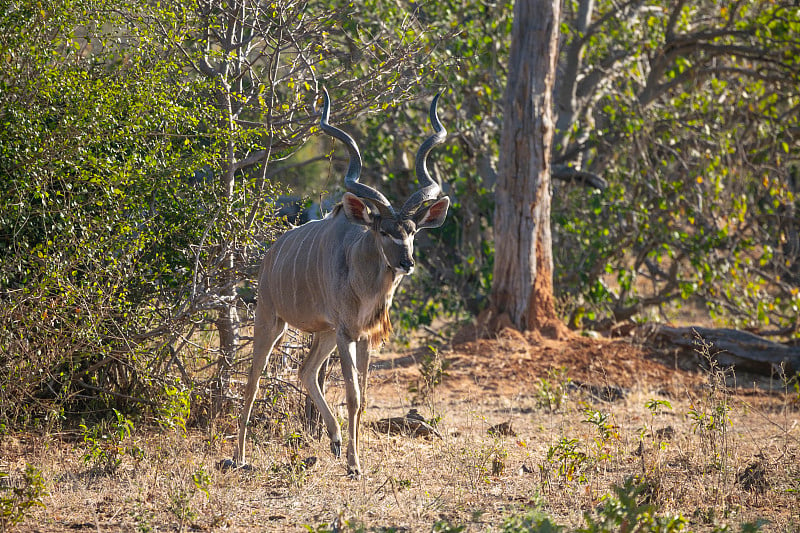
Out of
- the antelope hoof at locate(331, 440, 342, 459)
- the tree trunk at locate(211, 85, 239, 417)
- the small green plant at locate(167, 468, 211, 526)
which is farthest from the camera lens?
the tree trunk at locate(211, 85, 239, 417)

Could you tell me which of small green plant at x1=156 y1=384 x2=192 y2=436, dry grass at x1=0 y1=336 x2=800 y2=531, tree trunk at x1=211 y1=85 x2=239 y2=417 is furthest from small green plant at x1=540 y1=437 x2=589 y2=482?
tree trunk at x1=211 y1=85 x2=239 y2=417

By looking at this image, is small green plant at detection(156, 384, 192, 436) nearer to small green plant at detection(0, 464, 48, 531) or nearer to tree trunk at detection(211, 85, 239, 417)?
tree trunk at detection(211, 85, 239, 417)

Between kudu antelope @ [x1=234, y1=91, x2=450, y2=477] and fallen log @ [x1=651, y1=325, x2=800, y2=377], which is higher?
kudu antelope @ [x1=234, y1=91, x2=450, y2=477]

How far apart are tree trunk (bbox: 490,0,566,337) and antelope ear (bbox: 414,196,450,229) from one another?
3.90 m

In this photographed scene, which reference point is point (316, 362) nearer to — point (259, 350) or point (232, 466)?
point (259, 350)

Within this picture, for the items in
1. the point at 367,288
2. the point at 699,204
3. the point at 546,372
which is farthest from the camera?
the point at 699,204

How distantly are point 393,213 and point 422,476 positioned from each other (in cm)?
140

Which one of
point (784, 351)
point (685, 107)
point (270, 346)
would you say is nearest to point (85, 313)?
point (270, 346)

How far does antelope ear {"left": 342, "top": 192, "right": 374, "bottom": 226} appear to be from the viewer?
4.93 m

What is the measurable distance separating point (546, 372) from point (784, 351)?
7.18 feet

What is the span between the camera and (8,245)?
535 cm

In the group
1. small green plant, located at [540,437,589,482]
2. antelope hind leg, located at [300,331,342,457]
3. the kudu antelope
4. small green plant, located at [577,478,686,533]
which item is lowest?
small green plant, located at [540,437,589,482]

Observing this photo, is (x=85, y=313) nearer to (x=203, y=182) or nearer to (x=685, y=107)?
(x=203, y=182)

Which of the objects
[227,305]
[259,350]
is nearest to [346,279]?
[259,350]
